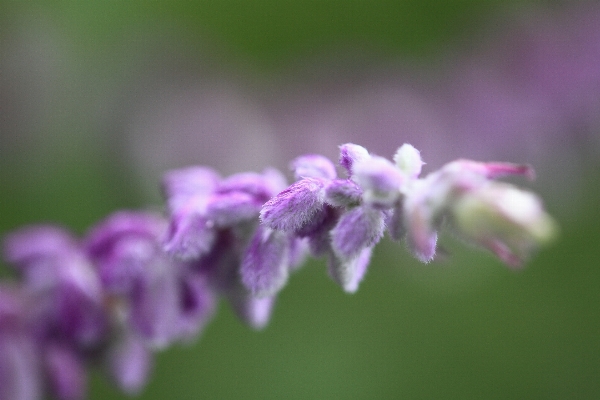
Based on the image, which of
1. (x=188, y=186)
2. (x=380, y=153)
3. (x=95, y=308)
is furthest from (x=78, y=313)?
(x=380, y=153)

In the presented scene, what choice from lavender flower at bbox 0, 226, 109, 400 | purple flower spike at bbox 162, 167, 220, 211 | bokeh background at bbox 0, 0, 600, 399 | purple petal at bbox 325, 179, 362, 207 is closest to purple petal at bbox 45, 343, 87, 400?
lavender flower at bbox 0, 226, 109, 400

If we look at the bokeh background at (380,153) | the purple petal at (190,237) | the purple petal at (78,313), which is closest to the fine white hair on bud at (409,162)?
the purple petal at (190,237)

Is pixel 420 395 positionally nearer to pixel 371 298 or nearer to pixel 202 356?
pixel 371 298

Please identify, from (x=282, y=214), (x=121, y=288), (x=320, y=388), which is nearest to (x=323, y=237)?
(x=282, y=214)

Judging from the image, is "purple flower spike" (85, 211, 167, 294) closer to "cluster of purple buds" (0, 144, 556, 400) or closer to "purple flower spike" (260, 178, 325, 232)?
"cluster of purple buds" (0, 144, 556, 400)

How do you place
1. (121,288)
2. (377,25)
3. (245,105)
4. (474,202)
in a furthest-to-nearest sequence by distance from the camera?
1. (377,25)
2. (245,105)
3. (121,288)
4. (474,202)

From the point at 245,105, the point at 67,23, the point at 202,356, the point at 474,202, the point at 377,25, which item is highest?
the point at 67,23
